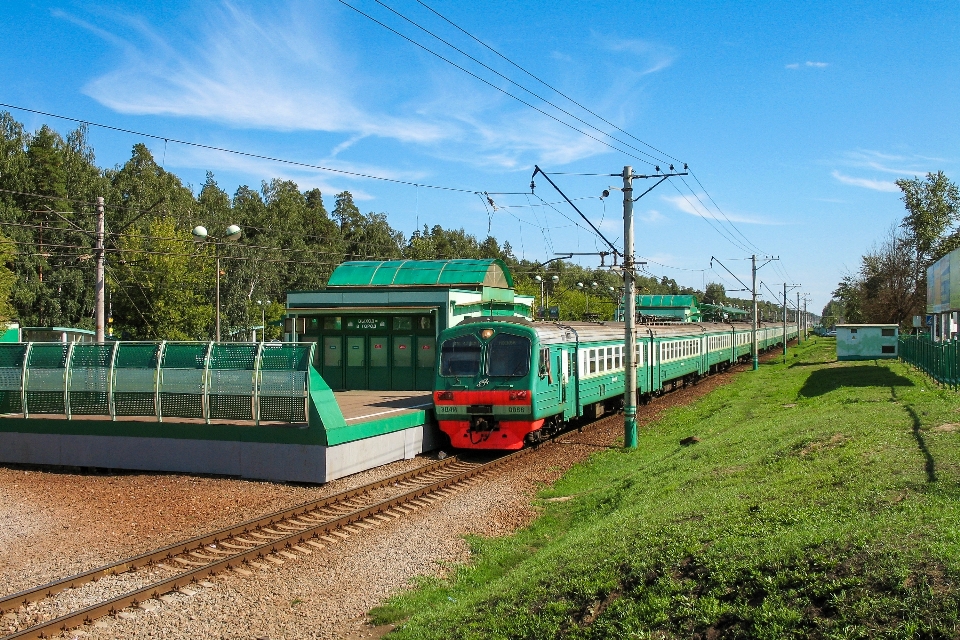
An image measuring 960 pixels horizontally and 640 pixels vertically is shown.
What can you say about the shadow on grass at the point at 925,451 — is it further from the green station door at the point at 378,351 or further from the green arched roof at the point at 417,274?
the green arched roof at the point at 417,274

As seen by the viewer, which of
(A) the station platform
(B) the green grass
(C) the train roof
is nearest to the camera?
(B) the green grass

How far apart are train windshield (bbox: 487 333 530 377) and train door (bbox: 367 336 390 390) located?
7963 mm

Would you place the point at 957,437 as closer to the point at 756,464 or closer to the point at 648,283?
the point at 756,464

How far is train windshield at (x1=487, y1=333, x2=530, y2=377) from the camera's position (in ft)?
57.7

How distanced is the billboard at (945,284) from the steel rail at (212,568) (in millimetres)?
22119

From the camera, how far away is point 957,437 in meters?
10.9

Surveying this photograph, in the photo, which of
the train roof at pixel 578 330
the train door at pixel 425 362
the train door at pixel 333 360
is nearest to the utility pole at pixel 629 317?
the train roof at pixel 578 330

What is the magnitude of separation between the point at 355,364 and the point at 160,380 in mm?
9771

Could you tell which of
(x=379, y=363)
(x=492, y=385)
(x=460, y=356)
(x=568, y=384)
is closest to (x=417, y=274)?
(x=379, y=363)

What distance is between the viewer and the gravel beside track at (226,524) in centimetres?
808

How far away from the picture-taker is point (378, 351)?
993 inches

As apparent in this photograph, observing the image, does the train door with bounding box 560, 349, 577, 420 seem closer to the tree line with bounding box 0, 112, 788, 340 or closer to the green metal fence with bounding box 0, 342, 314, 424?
the green metal fence with bounding box 0, 342, 314, 424

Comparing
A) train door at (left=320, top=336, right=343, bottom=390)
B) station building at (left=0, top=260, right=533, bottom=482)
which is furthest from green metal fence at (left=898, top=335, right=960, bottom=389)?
train door at (left=320, top=336, right=343, bottom=390)

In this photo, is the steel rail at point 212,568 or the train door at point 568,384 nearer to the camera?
the steel rail at point 212,568
